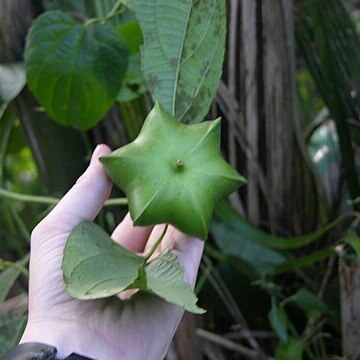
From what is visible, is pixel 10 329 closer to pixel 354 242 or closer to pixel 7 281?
pixel 7 281

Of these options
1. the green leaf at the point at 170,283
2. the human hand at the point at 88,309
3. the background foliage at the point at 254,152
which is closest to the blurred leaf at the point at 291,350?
the background foliage at the point at 254,152

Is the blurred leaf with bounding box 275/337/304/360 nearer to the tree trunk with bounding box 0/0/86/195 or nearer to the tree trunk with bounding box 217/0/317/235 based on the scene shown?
the tree trunk with bounding box 217/0/317/235

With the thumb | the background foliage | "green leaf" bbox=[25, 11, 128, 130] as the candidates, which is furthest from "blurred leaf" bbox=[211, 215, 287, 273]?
the thumb

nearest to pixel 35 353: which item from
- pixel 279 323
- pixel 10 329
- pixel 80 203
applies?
pixel 80 203

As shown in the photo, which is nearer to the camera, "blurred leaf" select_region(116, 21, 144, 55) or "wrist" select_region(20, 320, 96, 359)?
"wrist" select_region(20, 320, 96, 359)

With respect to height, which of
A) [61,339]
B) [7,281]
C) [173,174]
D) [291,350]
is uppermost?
[173,174]

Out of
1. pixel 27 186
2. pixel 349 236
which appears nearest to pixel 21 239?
pixel 27 186
